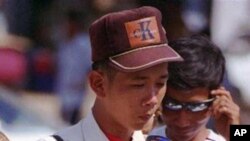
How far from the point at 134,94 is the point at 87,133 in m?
0.18

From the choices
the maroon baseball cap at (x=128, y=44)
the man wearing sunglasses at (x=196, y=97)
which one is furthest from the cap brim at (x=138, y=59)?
the man wearing sunglasses at (x=196, y=97)

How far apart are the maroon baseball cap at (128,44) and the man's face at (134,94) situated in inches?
2.4

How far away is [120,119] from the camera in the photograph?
1762 mm

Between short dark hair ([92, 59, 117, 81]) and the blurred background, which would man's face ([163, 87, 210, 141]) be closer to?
the blurred background

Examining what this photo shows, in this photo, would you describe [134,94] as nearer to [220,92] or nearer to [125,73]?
[125,73]

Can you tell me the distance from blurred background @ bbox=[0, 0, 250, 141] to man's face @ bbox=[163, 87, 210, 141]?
0.13m

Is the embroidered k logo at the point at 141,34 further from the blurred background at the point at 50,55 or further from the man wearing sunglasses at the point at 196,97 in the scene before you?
the blurred background at the point at 50,55

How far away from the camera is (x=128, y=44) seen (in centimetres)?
165

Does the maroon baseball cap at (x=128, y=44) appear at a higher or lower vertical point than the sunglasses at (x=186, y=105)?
higher

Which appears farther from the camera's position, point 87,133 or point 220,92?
point 220,92

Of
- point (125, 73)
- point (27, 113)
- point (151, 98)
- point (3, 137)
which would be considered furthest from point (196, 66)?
point (3, 137)

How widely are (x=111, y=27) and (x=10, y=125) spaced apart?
758 mm

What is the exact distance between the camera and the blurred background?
2207 millimetres

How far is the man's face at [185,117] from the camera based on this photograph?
85.4 inches
